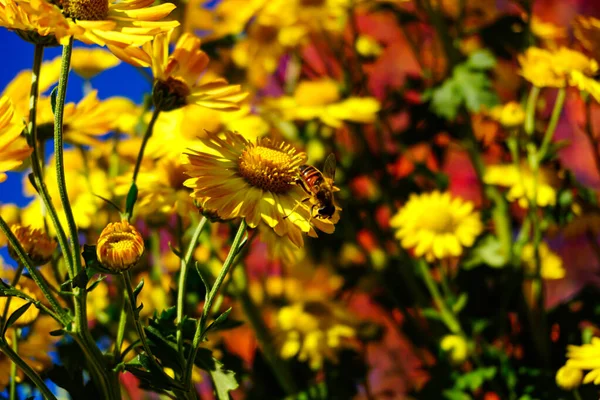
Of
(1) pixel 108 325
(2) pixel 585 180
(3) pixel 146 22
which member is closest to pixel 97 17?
(3) pixel 146 22

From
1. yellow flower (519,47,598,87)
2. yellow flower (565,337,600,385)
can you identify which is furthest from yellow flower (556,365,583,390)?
yellow flower (519,47,598,87)

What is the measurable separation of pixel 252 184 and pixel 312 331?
0.67m

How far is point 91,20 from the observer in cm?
60

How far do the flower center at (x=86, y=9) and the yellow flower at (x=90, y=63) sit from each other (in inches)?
32.9

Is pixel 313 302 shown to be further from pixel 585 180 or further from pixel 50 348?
pixel 585 180

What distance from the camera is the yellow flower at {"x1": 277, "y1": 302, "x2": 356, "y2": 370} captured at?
126 centimetres

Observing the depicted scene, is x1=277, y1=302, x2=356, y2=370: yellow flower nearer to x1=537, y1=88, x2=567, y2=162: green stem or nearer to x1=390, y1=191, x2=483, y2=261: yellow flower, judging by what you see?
x1=390, y1=191, x2=483, y2=261: yellow flower

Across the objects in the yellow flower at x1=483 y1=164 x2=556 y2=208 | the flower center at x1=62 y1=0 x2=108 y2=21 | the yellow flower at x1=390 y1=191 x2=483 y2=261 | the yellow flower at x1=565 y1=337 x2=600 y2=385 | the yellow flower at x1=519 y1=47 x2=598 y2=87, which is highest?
the flower center at x1=62 y1=0 x2=108 y2=21

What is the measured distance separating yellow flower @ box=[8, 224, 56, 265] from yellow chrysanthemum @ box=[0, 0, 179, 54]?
185mm

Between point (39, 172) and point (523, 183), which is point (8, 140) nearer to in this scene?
point (39, 172)

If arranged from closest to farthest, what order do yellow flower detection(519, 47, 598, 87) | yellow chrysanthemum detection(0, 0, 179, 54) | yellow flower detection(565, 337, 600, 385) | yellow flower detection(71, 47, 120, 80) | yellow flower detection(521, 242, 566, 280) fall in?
yellow chrysanthemum detection(0, 0, 179, 54) < yellow flower detection(565, 337, 600, 385) < yellow flower detection(519, 47, 598, 87) < yellow flower detection(521, 242, 566, 280) < yellow flower detection(71, 47, 120, 80)

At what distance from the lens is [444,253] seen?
1.16m

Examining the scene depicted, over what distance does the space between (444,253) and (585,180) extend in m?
1.28

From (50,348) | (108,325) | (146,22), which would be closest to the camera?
(146,22)
